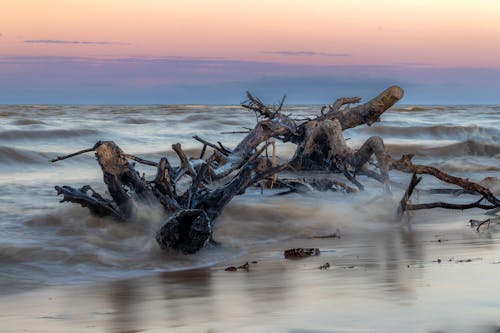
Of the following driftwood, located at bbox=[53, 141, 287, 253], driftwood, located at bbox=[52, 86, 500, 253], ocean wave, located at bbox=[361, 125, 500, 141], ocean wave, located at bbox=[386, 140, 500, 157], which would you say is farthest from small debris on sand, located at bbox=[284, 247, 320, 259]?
ocean wave, located at bbox=[361, 125, 500, 141]

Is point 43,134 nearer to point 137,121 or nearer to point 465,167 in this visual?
point 137,121

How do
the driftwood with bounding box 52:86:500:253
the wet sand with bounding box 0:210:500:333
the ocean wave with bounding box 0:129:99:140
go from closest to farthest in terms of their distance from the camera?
the wet sand with bounding box 0:210:500:333, the driftwood with bounding box 52:86:500:253, the ocean wave with bounding box 0:129:99:140

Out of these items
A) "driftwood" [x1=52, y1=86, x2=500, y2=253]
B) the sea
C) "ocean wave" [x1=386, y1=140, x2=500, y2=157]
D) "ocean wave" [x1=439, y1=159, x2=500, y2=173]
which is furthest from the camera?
"ocean wave" [x1=386, y1=140, x2=500, y2=157]

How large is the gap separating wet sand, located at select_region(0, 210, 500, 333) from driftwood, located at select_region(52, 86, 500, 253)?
538 mm

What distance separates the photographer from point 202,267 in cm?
644

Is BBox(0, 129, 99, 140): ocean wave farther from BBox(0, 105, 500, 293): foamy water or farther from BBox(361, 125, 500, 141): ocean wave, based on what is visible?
BBox(361, 125, 500, 141): ocean wave

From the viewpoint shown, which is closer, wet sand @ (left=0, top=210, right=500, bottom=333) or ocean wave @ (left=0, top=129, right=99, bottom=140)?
wet sand @ (left=0, top=210, right=500, bottom=333)

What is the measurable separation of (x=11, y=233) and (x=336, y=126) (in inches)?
144

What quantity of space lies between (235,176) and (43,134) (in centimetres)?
1451

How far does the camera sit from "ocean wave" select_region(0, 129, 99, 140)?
20.7 m

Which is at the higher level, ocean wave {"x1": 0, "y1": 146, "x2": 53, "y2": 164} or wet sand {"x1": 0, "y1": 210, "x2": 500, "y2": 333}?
wet sand {"x1": 0, "y1": 210, "x2": 500, "y2": 333}

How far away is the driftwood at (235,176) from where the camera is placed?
7152 mm

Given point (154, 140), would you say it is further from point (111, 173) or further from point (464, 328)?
point (464, 328)

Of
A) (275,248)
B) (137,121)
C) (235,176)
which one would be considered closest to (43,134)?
(137,121)
